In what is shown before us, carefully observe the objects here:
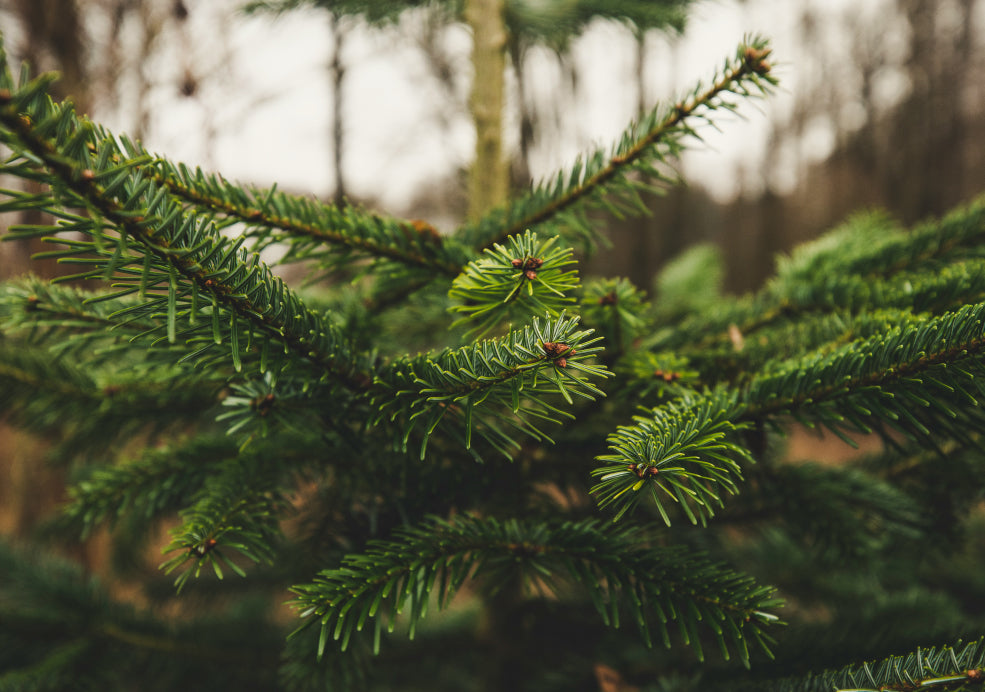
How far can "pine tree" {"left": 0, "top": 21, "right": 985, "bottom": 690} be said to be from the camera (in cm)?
37

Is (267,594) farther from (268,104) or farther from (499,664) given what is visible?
(268,104)

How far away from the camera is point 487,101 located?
92 centimetres

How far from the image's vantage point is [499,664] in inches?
32.6

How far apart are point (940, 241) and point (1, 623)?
1.51 meters

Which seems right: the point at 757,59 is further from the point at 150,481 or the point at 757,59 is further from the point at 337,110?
the point at 337,110

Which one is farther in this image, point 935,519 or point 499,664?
point 499,664

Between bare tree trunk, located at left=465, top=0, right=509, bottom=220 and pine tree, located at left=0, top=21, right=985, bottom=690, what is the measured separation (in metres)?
0.25

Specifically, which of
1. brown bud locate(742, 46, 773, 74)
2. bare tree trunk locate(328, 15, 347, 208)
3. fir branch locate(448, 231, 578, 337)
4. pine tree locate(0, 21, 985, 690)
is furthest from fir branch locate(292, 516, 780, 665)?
bare tree trunk locate(328, 15, 347, 208)

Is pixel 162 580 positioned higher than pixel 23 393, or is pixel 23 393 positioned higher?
pixel 23 393

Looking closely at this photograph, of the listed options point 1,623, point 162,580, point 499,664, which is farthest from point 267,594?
point 499,664

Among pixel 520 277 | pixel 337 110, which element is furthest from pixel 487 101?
pixel 337 110

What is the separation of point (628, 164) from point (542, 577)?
46cm

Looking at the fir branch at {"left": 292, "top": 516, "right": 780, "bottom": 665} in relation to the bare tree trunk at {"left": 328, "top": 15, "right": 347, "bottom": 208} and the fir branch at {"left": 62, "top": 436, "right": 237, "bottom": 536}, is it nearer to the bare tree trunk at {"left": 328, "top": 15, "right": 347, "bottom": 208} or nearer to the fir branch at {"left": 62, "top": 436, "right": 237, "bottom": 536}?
the fir branch at {"left": 62, "top": 436, "right": 237, "bottom": 536}

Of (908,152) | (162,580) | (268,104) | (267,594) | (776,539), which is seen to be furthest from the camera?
(908,152)
